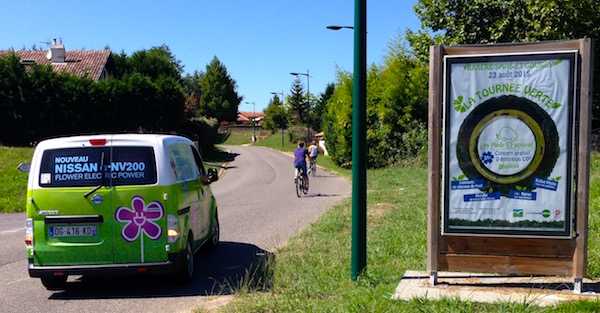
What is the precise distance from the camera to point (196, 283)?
741 cm

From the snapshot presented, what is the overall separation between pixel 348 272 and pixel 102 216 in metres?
2.97

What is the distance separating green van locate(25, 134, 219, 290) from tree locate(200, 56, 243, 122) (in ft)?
336

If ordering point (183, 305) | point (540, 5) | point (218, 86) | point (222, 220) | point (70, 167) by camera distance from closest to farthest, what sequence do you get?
point (183, 305) → point (70, 167) → point (222, 220) → point (540, 5) → point (218, 86)

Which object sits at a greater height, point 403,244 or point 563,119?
point 563,119

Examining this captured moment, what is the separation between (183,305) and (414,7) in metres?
26.8

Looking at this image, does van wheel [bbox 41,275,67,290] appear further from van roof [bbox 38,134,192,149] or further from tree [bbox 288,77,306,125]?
tree [bbox 288,77,306,125]

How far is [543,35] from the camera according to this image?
24344mm

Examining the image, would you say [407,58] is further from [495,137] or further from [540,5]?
[495,137]

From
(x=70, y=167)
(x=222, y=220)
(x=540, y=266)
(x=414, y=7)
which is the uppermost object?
(x=414, y=7)

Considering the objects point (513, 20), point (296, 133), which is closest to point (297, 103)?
point (296, 133)

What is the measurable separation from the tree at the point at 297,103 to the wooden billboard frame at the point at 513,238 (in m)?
85.0

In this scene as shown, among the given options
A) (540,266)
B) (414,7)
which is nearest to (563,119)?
(540,266)

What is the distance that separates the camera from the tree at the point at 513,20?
24188 millimetres

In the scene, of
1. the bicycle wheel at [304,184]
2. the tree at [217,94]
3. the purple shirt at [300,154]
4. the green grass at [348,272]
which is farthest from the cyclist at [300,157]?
the tree at [217,94]
